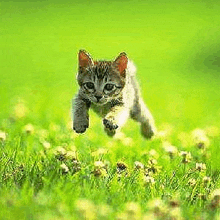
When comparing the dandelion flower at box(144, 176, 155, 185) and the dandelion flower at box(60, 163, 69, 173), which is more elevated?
the dandelion flower at box(60, 163, 69, 173)

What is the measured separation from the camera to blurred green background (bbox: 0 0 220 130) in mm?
13016

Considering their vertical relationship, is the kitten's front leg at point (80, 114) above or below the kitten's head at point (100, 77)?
below

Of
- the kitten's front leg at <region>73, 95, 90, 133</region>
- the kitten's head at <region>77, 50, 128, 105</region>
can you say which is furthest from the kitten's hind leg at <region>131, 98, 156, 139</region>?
the kitten's head at <region>77, 50, 128, 105</region>

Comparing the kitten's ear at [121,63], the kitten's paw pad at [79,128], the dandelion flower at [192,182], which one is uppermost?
the kitten's ear at [121,63]

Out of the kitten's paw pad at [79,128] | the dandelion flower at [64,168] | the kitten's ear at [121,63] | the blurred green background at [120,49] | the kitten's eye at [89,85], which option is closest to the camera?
the dandelion flower at [64,168]

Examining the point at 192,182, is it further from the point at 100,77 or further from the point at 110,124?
the point at 100,77

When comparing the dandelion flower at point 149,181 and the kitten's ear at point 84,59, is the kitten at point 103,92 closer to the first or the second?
the kitten's ear at point 84,59

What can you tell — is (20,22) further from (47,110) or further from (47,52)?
(47,110)

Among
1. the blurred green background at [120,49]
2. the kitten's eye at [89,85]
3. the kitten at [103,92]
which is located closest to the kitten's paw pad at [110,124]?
the kitten at [103,92]

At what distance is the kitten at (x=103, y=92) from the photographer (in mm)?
6508

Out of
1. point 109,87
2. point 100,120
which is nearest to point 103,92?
point 109,87

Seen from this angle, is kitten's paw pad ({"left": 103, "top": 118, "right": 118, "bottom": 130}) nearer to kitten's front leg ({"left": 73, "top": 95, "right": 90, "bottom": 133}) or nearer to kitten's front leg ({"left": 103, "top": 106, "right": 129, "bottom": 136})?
kitten's front leg ({"left": 103, "top": 106, "right": 129, "bottom": 136})

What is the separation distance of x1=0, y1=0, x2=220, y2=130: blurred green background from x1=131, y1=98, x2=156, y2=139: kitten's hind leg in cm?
195

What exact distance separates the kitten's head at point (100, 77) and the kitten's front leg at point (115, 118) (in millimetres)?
116
